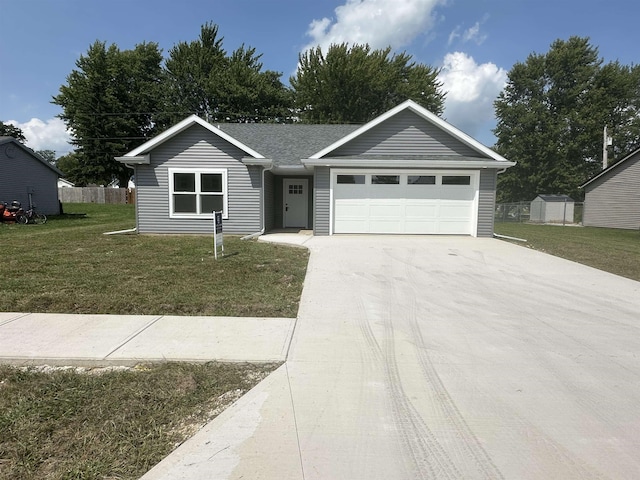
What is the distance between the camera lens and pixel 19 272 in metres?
7.26

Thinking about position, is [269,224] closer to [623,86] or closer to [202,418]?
[202,418]

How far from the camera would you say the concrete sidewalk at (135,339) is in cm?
375

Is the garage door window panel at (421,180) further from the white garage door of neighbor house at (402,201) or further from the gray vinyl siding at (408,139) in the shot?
the gray vinyl siding at (408,139)


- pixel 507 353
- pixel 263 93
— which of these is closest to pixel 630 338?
pixel 507 353

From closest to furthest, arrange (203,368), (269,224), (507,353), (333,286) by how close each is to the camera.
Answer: (203,368) → (507,353) → (333,286) → (269,224)

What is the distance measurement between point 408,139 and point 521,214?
22.2 meters

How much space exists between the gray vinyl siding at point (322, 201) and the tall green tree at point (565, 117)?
3928cm

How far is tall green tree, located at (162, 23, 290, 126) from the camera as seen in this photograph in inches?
1507

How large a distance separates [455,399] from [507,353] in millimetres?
1252

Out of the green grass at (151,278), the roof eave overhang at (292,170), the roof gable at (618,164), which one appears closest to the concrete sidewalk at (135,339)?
the green grass at (151,278)

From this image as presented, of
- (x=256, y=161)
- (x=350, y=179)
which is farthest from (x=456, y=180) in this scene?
(x=256, y=161)

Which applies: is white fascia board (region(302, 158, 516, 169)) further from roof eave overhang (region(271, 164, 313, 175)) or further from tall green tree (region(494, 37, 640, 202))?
tall green tree (region(494, 37, 640, 202))

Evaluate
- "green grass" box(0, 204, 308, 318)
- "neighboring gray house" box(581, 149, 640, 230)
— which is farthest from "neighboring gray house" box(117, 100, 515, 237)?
"neighboring gray house" box(581, 149, 640, 230)

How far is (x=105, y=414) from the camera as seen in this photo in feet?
9.28
